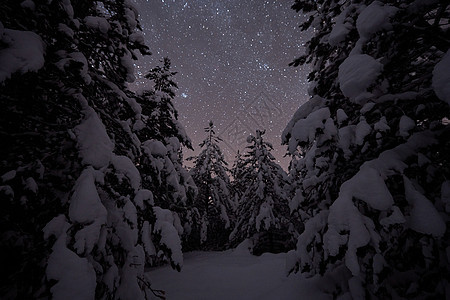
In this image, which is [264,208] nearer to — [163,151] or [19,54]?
[163,151]

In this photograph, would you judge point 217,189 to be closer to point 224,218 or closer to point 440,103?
point 224,218

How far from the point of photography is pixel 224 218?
15.3 metres

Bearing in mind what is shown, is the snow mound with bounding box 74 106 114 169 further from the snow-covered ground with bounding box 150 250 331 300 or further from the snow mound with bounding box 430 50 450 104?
the snow-covered ground with bounding box 150 250 331 300

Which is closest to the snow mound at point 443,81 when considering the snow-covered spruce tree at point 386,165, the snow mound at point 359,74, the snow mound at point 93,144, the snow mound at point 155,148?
the snow-covered spruce tree at point 386,165

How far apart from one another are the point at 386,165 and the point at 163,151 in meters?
3.08

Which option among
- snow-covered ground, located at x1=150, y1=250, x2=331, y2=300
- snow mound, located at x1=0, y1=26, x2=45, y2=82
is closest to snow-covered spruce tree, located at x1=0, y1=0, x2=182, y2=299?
snow mound, located at x1=0, y1=26, x2=45, y2=82

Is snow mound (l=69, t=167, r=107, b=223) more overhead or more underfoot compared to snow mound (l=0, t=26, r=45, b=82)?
more underfoot

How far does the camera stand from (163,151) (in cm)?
381

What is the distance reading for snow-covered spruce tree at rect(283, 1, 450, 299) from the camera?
1997 millimetres

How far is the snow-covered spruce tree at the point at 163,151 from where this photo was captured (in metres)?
3.82

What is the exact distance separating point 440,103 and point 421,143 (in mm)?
472

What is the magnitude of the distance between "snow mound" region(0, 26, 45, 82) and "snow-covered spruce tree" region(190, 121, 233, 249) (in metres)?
13.9

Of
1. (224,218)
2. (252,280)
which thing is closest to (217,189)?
(224,218)

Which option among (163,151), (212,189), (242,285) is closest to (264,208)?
(212,189)
